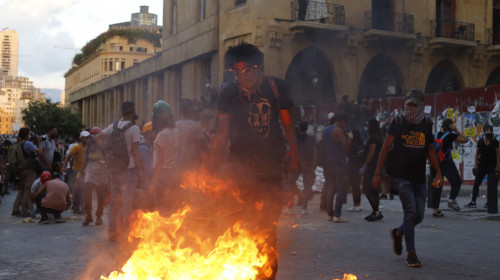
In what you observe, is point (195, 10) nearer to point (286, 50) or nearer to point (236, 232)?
point (286, 50)

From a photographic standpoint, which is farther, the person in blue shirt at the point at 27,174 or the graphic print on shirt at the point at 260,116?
the person in blue shirt at the point at 27,174

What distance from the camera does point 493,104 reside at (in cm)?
1625

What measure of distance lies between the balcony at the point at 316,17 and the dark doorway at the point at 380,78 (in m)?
3.43

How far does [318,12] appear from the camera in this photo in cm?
2377

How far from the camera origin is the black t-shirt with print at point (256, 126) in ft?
14.5

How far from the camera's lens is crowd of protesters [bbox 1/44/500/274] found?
14.6 feet

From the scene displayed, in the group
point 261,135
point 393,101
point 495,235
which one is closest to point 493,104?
point 393,101

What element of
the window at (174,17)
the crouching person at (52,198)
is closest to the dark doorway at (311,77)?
the window at (174,17)

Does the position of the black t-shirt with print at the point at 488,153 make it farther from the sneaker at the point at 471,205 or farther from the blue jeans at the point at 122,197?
the blue jeans at the point at 122,197

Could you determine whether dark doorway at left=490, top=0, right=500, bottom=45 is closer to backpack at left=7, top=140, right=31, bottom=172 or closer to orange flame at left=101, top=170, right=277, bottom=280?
backpack at left=7, top=140, right=31, bottom=172


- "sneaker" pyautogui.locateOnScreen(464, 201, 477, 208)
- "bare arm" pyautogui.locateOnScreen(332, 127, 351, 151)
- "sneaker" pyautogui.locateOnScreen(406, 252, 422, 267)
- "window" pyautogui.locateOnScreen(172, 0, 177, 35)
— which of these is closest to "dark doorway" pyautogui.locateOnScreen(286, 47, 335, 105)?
"window" pyautogui.locateOnScreen(172, 0, 177, 35)

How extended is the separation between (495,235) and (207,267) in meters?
5.54

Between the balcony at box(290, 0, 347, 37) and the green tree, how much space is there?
4411 cm

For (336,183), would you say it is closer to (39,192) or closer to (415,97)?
(415,97)
